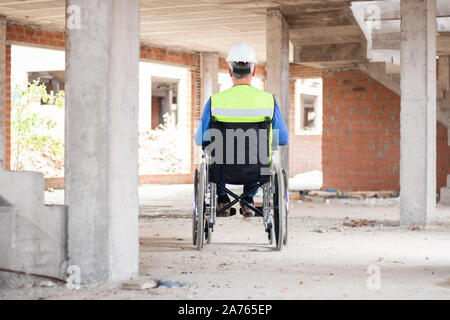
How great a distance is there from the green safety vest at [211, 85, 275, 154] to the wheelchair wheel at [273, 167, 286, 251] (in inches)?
9.7

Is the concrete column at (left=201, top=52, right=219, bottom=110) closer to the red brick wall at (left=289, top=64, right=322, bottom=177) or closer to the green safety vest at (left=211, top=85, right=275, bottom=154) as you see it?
the red brick wall at (left=289, top=64, right=322, bottom=177)

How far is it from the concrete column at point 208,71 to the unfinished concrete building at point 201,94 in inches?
1.1

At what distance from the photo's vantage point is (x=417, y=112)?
751 centimetres

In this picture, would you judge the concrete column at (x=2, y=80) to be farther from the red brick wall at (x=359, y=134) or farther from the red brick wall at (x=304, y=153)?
the red brick wall at (x=304, y=153)

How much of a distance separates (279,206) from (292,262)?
550 millimetres

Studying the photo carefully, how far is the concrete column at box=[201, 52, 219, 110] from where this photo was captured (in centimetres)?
1664

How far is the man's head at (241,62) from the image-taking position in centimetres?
558

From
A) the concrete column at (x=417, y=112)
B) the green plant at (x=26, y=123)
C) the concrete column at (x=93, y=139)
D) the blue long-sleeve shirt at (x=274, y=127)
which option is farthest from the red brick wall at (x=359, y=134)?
the concrete column at (x=93, y=139)

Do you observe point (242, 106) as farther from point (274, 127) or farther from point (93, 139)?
point (93, 139)

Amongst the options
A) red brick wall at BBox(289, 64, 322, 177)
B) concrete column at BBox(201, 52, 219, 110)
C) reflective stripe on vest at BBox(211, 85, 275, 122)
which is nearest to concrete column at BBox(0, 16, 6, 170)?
concrete column at BBox(201, 52, 219, 110)

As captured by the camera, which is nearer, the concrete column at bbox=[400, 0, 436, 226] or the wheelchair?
the wheelchair
